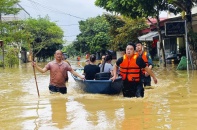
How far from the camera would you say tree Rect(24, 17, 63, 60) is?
54.2 m

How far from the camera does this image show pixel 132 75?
812cm

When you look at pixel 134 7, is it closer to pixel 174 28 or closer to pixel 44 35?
pixel 174 28

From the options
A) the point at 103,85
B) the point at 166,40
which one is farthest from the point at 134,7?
the point at 166,40

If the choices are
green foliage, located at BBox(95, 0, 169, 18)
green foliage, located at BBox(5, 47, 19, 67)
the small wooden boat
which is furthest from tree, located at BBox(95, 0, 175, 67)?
green foliage, located at BBox(5, 47, 19, 67)

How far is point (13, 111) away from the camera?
8672mm

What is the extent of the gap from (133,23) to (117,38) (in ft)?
6.88

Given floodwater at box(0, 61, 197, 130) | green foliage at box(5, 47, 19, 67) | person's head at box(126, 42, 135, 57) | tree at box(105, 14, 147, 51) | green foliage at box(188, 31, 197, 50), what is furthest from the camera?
green foliage at box(5, 47, 19, 67)

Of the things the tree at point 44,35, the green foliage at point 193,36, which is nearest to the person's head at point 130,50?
the green foliage at point 193,36

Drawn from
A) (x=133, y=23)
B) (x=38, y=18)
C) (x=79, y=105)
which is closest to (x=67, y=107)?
(x=79, y=105)

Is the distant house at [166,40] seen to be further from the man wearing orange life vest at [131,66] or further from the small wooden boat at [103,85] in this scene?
the man wearing orange life vest at [131,66]

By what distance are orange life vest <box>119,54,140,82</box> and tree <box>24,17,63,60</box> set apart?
45607 millimetres

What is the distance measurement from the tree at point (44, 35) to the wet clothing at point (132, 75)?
149ft

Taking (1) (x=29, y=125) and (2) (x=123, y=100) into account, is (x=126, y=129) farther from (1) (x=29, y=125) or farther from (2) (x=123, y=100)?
(2) (x=123, y=100)

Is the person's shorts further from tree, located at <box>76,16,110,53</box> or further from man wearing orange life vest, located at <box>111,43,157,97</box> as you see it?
tree, located at <box>76,16,110,53</box>
